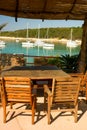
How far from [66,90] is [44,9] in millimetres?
4088

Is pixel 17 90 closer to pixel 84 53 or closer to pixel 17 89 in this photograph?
pixel 17 89

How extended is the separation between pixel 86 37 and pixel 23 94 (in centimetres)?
543

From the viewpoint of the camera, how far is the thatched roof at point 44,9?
375 inches

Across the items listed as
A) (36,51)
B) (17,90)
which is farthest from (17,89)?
(36,51)

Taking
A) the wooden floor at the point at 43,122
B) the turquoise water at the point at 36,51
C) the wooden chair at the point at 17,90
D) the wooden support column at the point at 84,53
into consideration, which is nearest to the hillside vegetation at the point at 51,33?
the turquoise water at the point at 36,51

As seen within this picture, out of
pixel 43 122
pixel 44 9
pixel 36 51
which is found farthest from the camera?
pixel 36 51

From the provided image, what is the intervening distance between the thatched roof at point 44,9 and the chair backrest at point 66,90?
11.4 feet

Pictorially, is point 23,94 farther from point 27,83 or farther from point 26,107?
point 26,107

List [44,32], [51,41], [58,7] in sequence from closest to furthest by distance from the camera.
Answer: [58,7], [44,32], [51,41]

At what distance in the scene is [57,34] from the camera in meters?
111

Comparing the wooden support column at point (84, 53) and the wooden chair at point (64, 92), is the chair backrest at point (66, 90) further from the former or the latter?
the wooden support column at point (84, 53)

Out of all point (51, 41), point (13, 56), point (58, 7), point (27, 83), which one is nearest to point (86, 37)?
point (58, 7)

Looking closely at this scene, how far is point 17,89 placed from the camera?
6.54 m

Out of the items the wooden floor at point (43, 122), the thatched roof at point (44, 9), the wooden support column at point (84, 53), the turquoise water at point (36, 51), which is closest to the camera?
the wooden floor at point (43, 122)
